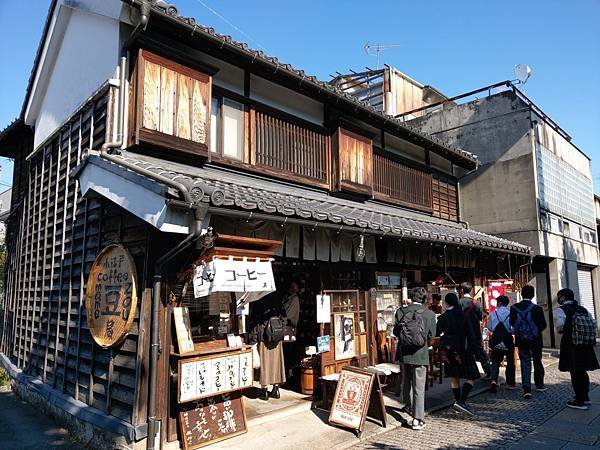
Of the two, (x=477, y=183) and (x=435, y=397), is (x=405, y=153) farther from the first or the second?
(x=435, y=397)

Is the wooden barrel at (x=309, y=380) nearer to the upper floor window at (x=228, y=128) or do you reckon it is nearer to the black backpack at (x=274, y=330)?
the black backpack at (x=274, y=330)

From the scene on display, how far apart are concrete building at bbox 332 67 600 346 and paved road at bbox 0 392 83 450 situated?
1573 centimetres

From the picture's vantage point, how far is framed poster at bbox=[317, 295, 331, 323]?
8883 millimetres

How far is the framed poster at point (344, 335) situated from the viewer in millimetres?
9312

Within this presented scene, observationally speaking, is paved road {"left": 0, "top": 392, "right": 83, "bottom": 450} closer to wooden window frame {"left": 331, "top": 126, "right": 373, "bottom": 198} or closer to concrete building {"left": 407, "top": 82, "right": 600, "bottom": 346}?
wooden window frame {"left": 331, "top": 126, "right": 373, "bottom": 198}

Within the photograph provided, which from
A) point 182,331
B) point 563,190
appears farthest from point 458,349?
point 563,190

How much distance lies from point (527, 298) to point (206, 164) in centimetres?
782

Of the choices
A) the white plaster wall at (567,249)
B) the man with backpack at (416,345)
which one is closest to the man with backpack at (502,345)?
the man with backpack at (416,345)

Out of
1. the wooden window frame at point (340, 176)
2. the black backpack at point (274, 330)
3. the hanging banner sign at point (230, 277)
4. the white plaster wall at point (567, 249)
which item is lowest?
the black backpack at point (274, 330)

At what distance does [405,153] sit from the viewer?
47.5 ft

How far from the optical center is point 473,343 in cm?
843

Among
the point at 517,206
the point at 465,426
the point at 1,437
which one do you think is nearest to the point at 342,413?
the point at 465,426

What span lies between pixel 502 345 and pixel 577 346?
190cm

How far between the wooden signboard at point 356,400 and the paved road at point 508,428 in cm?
38
